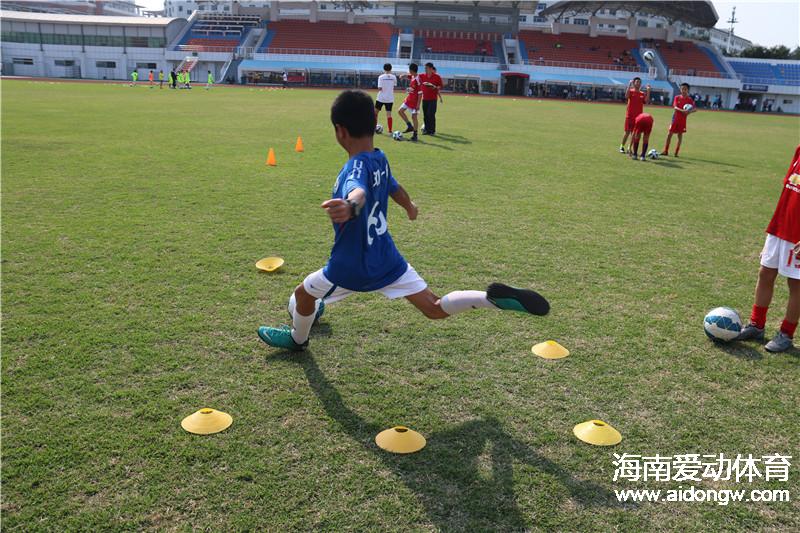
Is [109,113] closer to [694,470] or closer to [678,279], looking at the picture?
[678,279]

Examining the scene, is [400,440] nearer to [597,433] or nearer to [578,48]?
[597,433]

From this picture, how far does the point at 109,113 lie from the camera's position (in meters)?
21.2

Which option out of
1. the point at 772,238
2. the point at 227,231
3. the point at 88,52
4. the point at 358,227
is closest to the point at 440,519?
the point at 358,227

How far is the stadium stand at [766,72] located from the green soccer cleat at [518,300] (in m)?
76.3

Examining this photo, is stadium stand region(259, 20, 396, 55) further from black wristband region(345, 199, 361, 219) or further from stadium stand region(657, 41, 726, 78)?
black wristband region(345, 199, 361, 219)

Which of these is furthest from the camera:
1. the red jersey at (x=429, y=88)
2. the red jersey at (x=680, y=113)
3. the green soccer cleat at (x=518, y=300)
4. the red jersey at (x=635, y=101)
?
the red jersey at (x=429, y=88)

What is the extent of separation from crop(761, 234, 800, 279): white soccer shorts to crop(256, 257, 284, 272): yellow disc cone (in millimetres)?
4492

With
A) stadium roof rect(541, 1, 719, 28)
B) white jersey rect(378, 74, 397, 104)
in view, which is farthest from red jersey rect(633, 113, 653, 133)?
stadium roof rect(541, 1, 719, 28)

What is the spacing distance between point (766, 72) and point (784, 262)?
3048 inches

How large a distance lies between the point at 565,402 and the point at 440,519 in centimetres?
142

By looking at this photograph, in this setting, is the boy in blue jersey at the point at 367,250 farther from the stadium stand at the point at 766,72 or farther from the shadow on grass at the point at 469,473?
the stadium stand at the point at 766,72

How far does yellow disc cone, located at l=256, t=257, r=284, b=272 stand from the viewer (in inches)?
231

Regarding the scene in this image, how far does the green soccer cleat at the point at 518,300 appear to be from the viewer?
11.5 ft

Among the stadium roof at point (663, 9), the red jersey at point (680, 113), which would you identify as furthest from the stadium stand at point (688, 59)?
the red jersey at point (680, 113)
